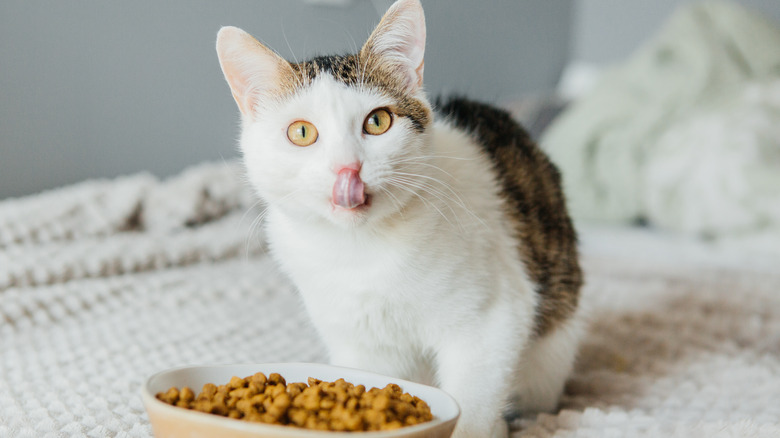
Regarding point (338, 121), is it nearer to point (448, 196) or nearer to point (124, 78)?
point (448, 196)

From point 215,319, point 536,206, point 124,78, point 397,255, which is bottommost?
point 215,319

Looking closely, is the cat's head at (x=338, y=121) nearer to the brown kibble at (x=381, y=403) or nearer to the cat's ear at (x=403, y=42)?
the cat's ear at (x=403, y=42)

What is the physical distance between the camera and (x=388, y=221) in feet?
2.58

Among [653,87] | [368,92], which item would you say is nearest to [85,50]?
[368,92]

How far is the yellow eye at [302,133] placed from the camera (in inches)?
28.5

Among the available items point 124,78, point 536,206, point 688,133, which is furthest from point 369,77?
point 688,133

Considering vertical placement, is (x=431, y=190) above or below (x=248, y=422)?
above

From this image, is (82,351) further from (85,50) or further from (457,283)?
(85,50)

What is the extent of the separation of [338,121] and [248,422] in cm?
37


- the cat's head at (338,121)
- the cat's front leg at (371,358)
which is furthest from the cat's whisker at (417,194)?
the cat's front leg at (371,358)

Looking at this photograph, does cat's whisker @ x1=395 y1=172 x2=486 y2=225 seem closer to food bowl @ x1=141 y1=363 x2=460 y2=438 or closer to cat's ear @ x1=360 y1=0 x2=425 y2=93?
cat's ear @ x1=360 y1=0 x2=425 y2=93

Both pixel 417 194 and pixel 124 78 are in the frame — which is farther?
pixel 124 78

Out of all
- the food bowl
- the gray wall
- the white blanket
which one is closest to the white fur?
the food bowl

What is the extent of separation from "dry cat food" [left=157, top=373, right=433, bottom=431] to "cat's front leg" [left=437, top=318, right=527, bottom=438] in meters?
0.15
